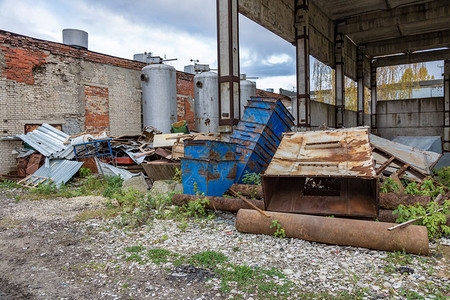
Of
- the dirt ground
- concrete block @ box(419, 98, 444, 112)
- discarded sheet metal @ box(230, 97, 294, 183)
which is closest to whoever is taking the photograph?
the dirt ground

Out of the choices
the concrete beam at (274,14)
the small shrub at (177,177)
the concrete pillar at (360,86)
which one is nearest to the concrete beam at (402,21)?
the concrete pillar at (360,86)

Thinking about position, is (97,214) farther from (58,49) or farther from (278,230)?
(58,49)

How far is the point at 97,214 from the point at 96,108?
8.19 meters

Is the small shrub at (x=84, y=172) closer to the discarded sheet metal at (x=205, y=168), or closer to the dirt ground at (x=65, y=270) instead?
the dirt ground at (x=65, y=270)

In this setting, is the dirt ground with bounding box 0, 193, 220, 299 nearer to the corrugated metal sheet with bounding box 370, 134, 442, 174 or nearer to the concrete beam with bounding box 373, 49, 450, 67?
the corrugated metal sheet with bounding box 370, 134, 442, 174

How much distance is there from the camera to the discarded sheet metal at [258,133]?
24.7ft

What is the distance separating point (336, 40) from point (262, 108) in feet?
42.9

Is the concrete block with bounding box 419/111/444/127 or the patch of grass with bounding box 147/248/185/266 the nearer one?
the patch of grass with bounding box 147/248/185/266

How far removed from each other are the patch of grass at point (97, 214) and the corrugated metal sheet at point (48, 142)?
14.7 ft

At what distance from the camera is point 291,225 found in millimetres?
4566

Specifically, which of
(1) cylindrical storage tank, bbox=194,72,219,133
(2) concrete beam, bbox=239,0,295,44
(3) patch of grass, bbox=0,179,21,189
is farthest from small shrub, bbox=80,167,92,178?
(2) concrete beam, bbox=239,0,295,44

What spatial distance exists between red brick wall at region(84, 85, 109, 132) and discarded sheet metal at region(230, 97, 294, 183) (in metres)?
7.85

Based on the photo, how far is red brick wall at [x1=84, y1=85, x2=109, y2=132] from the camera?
13.1 metres

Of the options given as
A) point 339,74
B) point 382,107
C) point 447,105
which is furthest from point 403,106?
point 339,74
